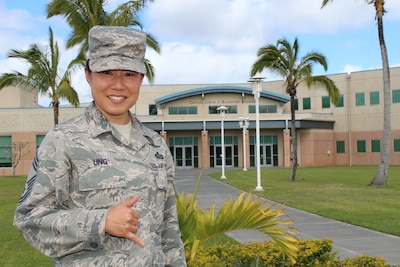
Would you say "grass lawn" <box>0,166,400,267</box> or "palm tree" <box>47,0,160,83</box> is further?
"palm tree" <box>47,0,160,83</box>

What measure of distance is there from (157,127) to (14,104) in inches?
571

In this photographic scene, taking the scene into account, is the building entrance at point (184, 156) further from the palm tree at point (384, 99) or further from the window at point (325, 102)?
the palm tree at point (384, 99)

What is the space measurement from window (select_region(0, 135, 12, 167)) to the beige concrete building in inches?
184

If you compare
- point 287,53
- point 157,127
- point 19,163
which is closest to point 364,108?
point 157,127

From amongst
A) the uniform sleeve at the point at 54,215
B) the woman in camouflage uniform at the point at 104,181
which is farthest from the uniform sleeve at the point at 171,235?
the uniform sleeve at the point at 54,215

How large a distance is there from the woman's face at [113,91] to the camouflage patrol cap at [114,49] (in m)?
0.06

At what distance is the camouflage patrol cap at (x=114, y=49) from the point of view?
1964mm

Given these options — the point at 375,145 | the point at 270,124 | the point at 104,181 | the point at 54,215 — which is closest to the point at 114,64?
the point at 104,181

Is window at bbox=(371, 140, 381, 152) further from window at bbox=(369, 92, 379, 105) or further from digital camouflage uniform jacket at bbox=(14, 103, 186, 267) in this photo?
digital camouflage uniform jacket at bbox=(14, 103, 186, 267)

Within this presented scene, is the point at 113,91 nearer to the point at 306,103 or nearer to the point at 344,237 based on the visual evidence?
the point at 344,237

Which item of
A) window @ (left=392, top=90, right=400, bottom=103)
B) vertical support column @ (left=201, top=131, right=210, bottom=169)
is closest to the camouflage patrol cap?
vertical support column @ (left=201, top=131, right=210, bottom=169)

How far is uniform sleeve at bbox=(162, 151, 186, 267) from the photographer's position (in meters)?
2.20

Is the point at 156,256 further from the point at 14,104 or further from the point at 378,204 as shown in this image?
the point at 14,104

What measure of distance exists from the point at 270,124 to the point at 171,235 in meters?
43.3
